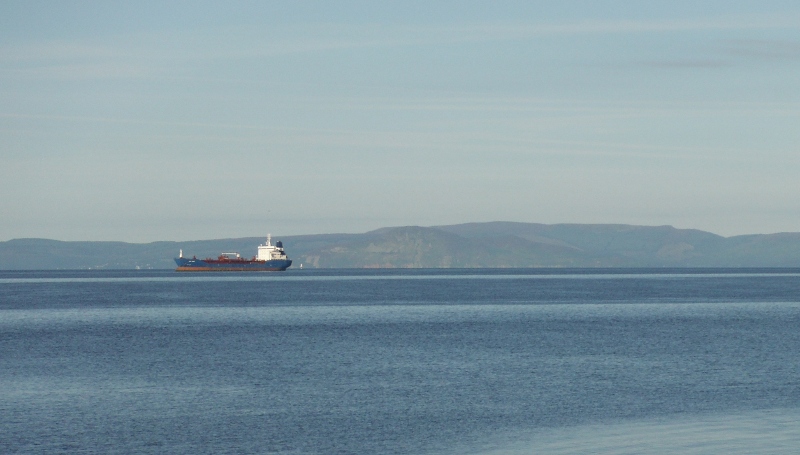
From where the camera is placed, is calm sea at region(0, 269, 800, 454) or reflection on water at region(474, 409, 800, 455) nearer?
reflection on water at region(474, 409, 800, 455)

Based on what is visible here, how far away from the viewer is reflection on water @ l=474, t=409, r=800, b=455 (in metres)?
28.6

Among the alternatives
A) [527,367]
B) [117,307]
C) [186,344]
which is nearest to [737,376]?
[527,367]

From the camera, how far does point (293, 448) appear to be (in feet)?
97.5

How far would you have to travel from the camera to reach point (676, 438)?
3052cm

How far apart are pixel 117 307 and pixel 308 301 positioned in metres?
28.7

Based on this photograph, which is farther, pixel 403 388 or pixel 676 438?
pixel 403 388

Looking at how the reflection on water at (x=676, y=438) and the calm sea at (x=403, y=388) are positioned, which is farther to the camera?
the calm sea at (x=403, y=388)

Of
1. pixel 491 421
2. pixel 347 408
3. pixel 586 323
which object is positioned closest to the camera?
pixel 491 421

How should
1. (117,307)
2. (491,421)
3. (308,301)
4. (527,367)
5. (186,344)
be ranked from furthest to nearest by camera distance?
(308,301), (117,307), (186,344), (527,367), (491,421)

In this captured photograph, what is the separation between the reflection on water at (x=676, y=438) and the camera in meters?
28.6

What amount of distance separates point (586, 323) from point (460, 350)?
103 feet

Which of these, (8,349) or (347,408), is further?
(8,349)

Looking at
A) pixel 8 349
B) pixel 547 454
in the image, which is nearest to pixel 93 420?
Result: pixel 547 454

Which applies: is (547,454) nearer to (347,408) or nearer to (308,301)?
(347,408)
